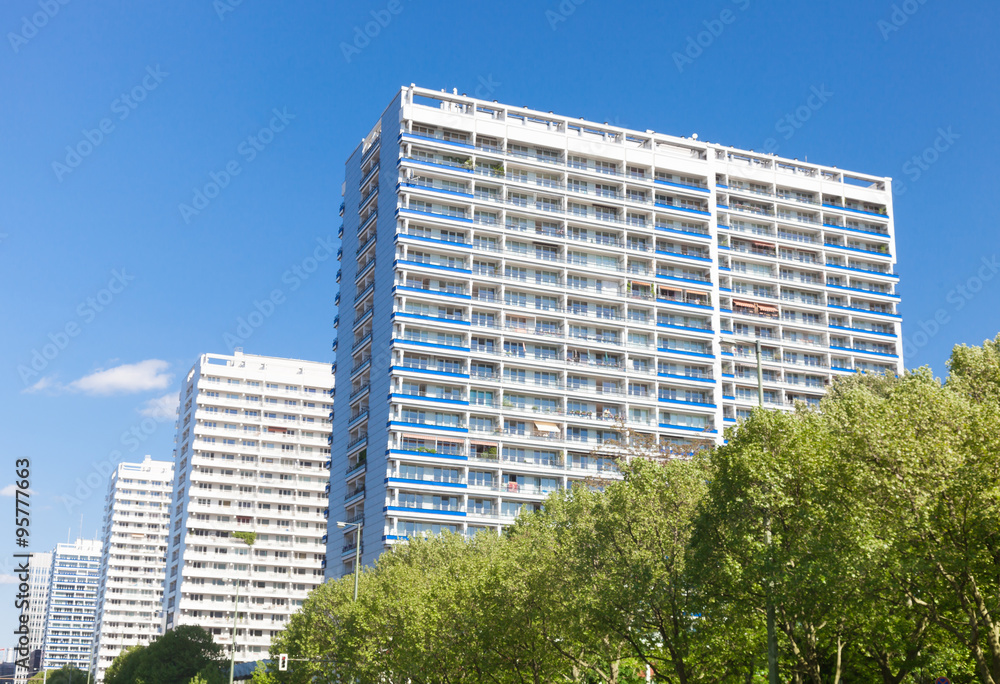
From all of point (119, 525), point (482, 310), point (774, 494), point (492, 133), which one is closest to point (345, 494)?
point (482, 310)

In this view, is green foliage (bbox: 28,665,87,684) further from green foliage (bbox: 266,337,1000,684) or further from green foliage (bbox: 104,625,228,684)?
green foliage (bbox: 266,337,1000,684)

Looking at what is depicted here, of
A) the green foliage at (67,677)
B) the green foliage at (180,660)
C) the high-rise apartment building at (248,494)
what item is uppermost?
the high-rise apartment building at (248,494)

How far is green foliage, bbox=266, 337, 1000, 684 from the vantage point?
82.5 feet

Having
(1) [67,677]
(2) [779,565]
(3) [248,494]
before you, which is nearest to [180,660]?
(3) [248,494]

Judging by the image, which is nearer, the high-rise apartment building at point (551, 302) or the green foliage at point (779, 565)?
the green foliage at point (779, 565)

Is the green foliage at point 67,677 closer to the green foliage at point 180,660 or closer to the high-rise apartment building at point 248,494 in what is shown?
the high-rise apartment building at point 248,494

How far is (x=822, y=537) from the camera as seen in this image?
82.2 feet

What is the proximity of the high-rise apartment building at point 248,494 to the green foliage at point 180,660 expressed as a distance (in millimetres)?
24938

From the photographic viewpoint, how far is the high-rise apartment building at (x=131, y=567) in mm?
179375

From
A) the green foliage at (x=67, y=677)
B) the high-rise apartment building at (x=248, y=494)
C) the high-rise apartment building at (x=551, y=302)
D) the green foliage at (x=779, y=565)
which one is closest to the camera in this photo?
the green foliage at (x=779, y=565)

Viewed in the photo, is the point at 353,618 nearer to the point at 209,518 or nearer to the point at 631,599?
the point at 631,599

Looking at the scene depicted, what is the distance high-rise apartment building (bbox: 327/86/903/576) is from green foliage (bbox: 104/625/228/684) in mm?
21164

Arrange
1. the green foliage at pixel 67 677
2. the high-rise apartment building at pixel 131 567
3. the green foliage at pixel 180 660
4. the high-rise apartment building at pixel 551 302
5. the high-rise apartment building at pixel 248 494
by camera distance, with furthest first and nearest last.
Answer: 1. the high-rise apartment building at pixel 131 567
2. the green foliage at pixel 67 677
3. the high-rise apartment building at pixel 248 494
4. the green foliage at pixel 180 660
5. the high-rise apartment building at pixel 551 302

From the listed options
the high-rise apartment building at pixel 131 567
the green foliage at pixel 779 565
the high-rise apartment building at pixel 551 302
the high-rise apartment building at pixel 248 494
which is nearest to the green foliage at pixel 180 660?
the high-rise apartment building at pixel 551 302
